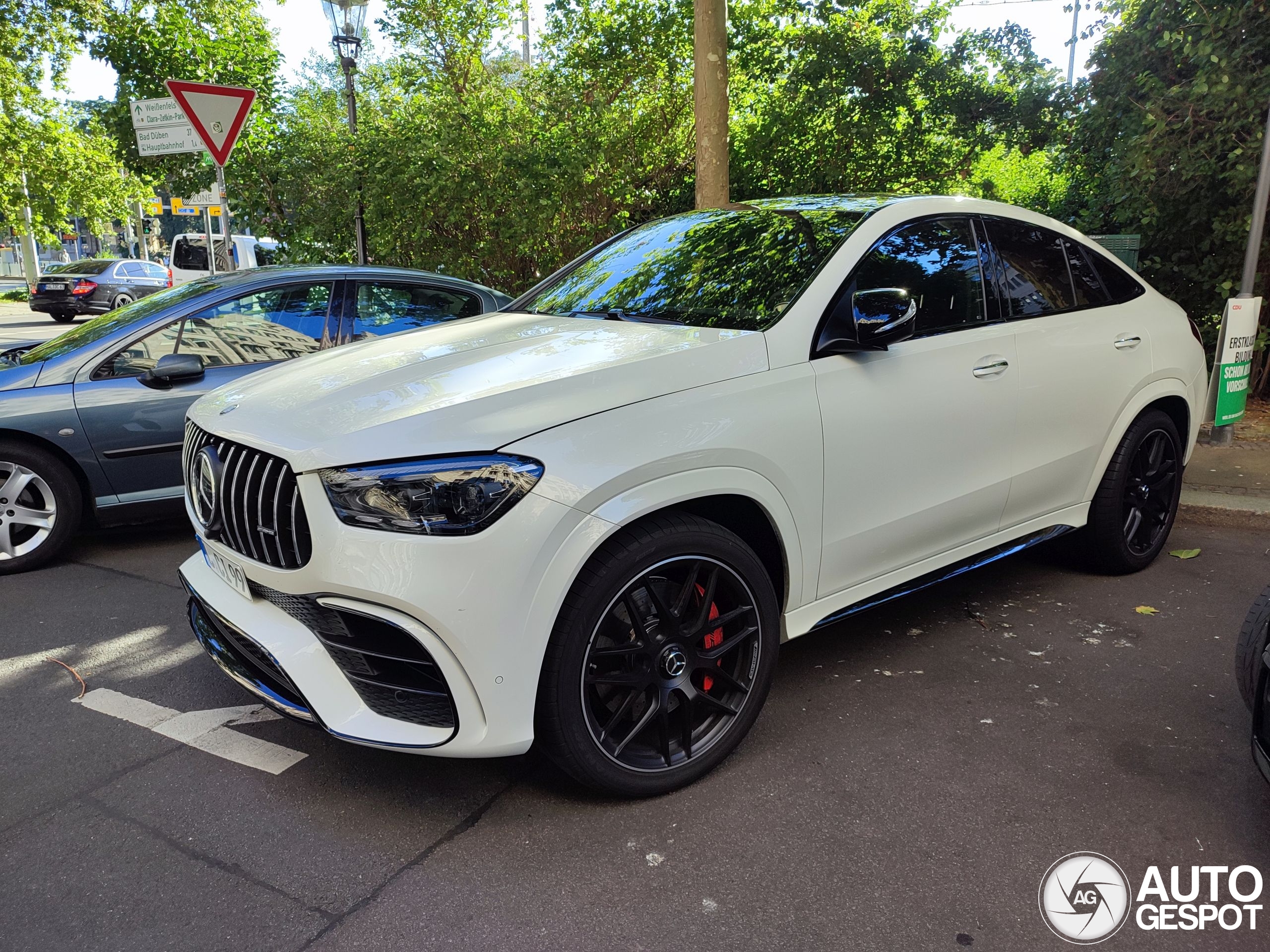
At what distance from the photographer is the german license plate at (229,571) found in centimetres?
269

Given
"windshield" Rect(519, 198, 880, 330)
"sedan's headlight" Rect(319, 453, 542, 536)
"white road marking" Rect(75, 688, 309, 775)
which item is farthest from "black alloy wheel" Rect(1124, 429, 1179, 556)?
"white road marking" Rect(75, 688, 309, 775)

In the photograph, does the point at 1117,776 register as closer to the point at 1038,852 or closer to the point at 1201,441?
the point at 1038,852

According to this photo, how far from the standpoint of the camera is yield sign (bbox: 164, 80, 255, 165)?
703cm

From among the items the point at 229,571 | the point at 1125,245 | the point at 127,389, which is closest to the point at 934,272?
the point at 229,571

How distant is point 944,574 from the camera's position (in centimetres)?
346

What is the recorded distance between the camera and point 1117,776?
9.09 ft

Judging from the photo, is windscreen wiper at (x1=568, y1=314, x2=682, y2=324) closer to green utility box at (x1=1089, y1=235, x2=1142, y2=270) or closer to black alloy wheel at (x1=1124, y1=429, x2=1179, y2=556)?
black alloy wheel at (x1=1124, y1=429, x2=1179, y2=556)

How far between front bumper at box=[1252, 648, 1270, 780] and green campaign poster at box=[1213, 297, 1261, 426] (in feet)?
14.9

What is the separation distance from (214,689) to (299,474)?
59.6 inches

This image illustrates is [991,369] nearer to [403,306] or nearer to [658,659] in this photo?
[658,659]

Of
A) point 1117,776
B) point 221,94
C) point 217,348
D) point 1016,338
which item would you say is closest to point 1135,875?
point 1117,776

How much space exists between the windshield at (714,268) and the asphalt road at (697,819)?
4.58 feet

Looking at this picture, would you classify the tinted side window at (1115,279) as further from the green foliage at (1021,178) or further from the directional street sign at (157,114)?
the directional street sign at (157,114)

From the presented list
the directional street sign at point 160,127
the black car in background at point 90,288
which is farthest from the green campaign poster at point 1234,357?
the black car in background at point 90,288
